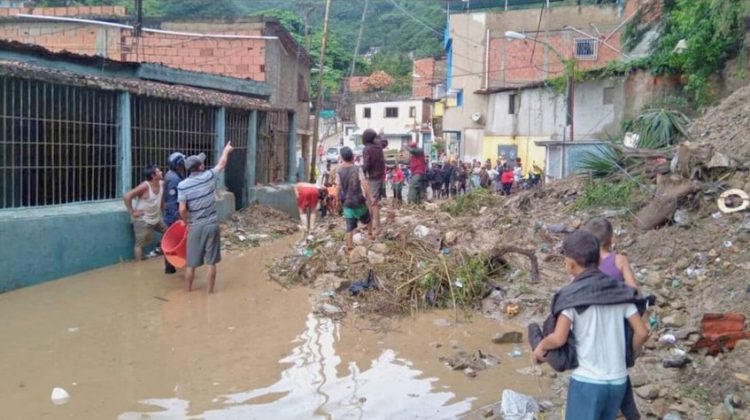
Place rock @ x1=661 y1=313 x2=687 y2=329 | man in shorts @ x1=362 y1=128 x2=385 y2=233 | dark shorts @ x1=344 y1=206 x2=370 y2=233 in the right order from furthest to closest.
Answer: man in shorts @ x1=362 y1=128 x2=385 y2=233, dark shorts @ x1=344 y1=206 x2=370 y2=233, rock @ x1=661 y1=313 x2=687 y2=329

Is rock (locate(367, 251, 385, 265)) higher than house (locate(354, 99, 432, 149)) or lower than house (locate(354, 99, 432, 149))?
lower

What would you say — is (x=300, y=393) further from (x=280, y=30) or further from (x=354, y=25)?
(x=354, y=25)

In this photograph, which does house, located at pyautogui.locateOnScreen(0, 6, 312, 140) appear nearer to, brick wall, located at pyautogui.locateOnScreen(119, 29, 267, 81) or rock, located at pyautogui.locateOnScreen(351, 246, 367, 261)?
brick wall, located at pyautogui.locateOnScreen(119, 29, 267, 81)

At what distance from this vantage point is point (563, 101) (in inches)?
967

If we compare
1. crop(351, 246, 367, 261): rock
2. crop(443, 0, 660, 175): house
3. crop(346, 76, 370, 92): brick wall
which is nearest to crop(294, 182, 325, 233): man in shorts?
crop(351, 246, 367, 261): rock

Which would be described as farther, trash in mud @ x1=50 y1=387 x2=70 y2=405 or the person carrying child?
trash in mud @ x1=50 y1=387 x2=70 y2=405

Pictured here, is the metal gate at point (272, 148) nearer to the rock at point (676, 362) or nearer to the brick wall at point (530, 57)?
the rock at point (676, 362)

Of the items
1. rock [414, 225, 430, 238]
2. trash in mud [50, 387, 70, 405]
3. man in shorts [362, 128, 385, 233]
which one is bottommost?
trash in mud [50, 387, 70, 405]

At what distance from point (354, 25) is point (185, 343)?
55.0m

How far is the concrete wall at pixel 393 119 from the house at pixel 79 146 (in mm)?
35373

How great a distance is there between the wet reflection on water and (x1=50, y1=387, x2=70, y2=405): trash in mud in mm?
535

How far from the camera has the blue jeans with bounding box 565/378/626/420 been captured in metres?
3.09

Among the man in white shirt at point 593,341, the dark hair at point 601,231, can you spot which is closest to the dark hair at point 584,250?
the man in white shirt at point 593,341

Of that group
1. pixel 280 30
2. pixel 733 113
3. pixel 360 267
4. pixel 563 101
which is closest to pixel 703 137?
pixel 733 113
